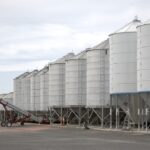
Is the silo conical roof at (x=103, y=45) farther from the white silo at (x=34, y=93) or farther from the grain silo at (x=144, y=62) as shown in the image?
the white silo at (x=34, y=93)

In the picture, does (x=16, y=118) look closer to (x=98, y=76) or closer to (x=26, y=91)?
(x=26, y=91)

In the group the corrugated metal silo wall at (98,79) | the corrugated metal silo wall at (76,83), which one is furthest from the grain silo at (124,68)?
the corrugated metal silo wall at (76,83)

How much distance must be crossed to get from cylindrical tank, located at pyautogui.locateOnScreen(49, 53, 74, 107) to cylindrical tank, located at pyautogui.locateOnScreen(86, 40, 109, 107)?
14118mm

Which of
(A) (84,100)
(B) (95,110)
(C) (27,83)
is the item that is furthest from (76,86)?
(C) (27,83)

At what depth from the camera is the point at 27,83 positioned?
327 feet

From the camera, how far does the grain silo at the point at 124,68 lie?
54.4 m

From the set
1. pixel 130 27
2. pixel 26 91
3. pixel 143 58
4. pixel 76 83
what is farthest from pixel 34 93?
pixel 143 58

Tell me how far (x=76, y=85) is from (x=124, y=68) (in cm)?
1789

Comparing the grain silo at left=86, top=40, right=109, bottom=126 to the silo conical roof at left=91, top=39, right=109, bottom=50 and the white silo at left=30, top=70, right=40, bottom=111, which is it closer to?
the silo conical roof at left=91, top=39, right=109, bottom=50

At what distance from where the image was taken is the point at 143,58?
50094 mm

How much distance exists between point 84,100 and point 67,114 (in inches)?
305

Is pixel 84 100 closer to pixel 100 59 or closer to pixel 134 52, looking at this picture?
pixel 100 59

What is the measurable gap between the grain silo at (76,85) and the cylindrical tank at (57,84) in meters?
5.44

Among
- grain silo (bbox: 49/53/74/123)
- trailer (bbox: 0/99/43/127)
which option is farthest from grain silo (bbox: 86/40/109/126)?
trailer (bbox: 0/99/43/127)
